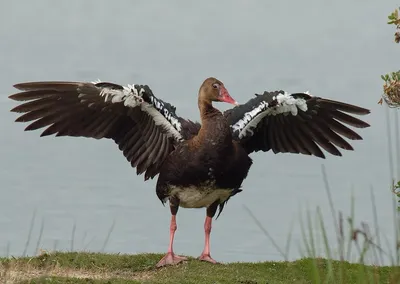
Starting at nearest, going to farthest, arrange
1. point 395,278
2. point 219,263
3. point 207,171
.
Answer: point 395,278 < point 207,171 < point 219,263

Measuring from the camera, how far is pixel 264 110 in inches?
433

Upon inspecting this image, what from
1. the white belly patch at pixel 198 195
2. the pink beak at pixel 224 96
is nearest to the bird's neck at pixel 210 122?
the pink beak at pixel 224 96

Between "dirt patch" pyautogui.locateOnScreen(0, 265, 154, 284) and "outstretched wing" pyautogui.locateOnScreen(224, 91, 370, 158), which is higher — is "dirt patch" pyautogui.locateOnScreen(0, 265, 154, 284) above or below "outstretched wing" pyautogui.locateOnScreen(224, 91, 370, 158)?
below

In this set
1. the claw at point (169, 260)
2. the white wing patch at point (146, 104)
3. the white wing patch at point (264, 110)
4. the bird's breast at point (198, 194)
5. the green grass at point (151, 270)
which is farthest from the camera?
the white wing patch at point (264, 110)

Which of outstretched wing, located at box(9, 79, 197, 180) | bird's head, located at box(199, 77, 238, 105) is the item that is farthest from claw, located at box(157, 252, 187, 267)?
bird's head, located at box(199, 77, 238, 105)

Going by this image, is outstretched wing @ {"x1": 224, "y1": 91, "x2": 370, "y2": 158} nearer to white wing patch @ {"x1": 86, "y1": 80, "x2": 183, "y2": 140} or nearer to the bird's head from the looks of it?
the bird's head

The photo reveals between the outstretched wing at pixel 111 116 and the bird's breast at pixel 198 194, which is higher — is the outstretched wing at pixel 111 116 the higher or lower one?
the higher one

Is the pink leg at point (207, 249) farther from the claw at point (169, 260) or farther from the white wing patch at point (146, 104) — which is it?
the white wing patch at point (146, 104)

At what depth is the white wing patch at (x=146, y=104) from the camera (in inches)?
401

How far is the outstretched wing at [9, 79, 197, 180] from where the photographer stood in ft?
33.9

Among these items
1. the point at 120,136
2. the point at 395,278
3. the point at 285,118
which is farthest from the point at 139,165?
the point at 395,278

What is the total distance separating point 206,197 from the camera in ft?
34.3

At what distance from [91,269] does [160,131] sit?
174 centimetres

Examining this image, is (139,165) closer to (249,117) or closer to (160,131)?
(160,131)
